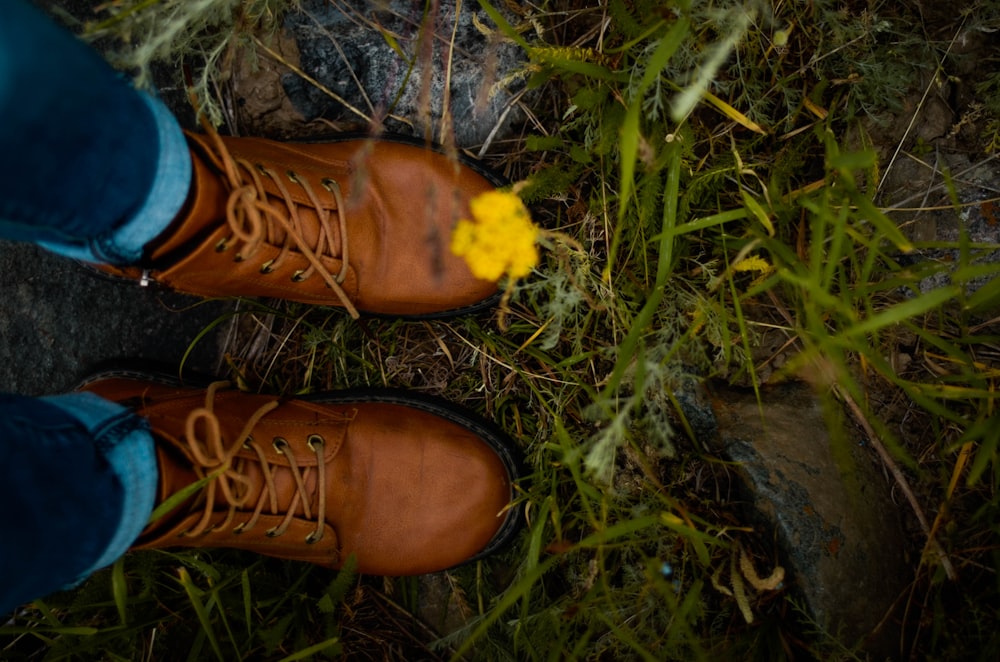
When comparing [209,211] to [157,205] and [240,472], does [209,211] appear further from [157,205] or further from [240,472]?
[240,472]

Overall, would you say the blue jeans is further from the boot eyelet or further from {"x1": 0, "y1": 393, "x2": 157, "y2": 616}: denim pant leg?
the boot eyelet

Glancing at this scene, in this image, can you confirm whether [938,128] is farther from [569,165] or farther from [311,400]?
[311,400]

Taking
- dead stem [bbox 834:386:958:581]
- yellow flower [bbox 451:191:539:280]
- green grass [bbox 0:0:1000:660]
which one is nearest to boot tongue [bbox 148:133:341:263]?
green grass [bbox 0:0:1000:660]

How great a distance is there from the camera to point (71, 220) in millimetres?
1392

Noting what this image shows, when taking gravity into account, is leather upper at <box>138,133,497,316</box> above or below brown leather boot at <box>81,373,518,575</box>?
above

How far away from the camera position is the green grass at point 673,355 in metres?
1.73

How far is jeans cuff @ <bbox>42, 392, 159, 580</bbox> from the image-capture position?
152 cm

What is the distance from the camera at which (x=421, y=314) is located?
7.14 feet

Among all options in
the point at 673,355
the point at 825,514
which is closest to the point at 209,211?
the point at 673,355

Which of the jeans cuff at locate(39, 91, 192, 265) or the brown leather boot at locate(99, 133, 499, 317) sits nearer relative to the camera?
the jeans cuff at locate(39, 91, 192, 265)

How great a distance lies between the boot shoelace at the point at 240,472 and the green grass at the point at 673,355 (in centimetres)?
24

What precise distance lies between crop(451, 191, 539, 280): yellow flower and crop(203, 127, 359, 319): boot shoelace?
0.68 meters

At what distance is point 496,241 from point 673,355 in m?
0.83

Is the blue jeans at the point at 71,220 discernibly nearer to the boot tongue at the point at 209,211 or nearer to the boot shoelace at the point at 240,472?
the boot tongue at the point at 209,211
